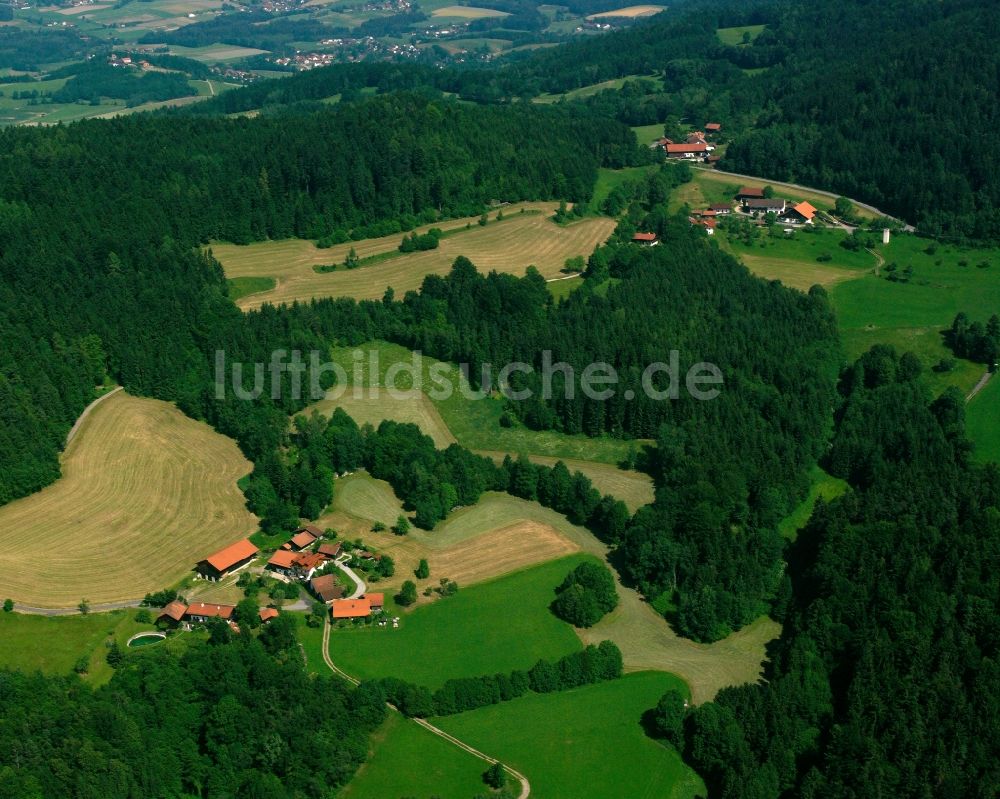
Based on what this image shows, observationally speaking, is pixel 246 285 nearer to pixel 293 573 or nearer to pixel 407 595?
pixel 293 573

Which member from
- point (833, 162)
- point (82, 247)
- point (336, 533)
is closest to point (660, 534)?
point (336, 533)

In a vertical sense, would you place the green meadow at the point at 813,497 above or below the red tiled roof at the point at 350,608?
below

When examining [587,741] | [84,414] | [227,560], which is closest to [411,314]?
[84,414]

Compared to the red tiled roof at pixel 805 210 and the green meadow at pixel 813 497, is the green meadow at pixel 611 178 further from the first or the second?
the green meadow at pixel 813 497

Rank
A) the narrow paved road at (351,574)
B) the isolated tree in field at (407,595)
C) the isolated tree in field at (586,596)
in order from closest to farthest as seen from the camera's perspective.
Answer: the isolated tree in field at (586,596) < the isolated tree in field at (407,595) < the narrow paved road at (351,574)

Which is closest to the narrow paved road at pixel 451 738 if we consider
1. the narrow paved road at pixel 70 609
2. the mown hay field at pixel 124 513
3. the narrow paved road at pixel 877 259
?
the narrow paved road at pixel 70 609

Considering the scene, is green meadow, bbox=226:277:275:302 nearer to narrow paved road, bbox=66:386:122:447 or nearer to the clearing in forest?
the clearing in forest

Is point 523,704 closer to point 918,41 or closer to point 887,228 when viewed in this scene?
point 887,228

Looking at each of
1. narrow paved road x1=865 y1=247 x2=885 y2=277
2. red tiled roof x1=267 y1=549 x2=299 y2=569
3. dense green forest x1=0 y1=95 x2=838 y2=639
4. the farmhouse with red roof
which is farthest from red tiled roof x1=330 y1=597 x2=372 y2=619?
narrow paved road x1=865 y1=247 x2=885 y2=277
